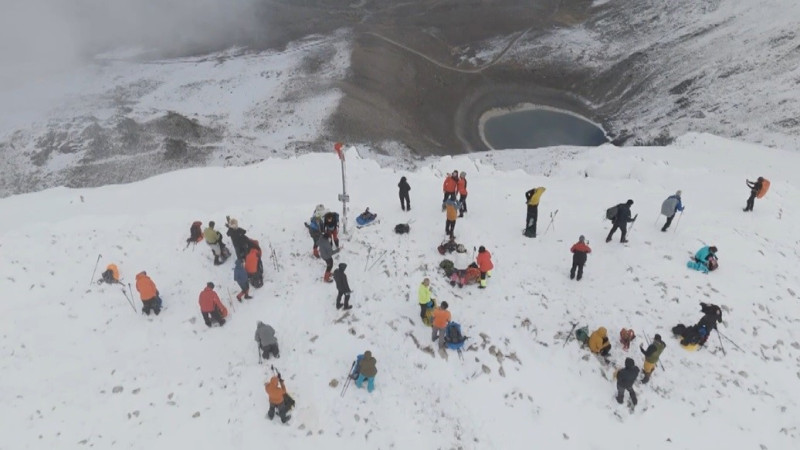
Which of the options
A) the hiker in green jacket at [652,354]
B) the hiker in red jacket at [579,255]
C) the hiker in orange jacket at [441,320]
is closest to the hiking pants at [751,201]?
the hiker in red jacket at [579,255]

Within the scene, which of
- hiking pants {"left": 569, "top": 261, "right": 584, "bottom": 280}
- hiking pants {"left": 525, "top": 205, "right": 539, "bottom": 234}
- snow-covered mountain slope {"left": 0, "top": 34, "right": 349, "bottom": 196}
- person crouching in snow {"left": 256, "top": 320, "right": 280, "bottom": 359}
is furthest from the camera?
snow-covered mountain slope {"left": 0, "top": 34, "right": 349, "bottom": 196}

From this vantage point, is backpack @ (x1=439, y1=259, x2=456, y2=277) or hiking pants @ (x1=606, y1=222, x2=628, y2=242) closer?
backpack @ (x1=439, y1=259, x2=456, y2=277)

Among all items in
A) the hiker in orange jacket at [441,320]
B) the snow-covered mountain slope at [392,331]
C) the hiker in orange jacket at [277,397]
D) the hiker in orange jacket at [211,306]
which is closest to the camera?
the hiker in orange jacket at [277,397]

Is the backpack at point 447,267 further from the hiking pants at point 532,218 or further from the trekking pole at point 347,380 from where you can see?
the trekking pole at point 347,380

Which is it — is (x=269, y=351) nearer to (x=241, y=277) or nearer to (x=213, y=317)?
(x=213, y=317)

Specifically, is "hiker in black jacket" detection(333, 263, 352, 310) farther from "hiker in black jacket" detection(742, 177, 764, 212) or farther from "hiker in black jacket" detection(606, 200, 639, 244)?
"hiker in black jacket" detection(742, 177, 764, 212)

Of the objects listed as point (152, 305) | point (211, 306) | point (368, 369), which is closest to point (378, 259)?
point (368, 369)

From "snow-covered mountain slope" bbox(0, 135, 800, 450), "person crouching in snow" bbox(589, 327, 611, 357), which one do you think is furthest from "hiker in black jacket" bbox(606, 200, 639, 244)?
"person crouching in snow" bbox(589, 327, 611, 357)

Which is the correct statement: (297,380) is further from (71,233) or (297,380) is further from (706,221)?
(706,221)
